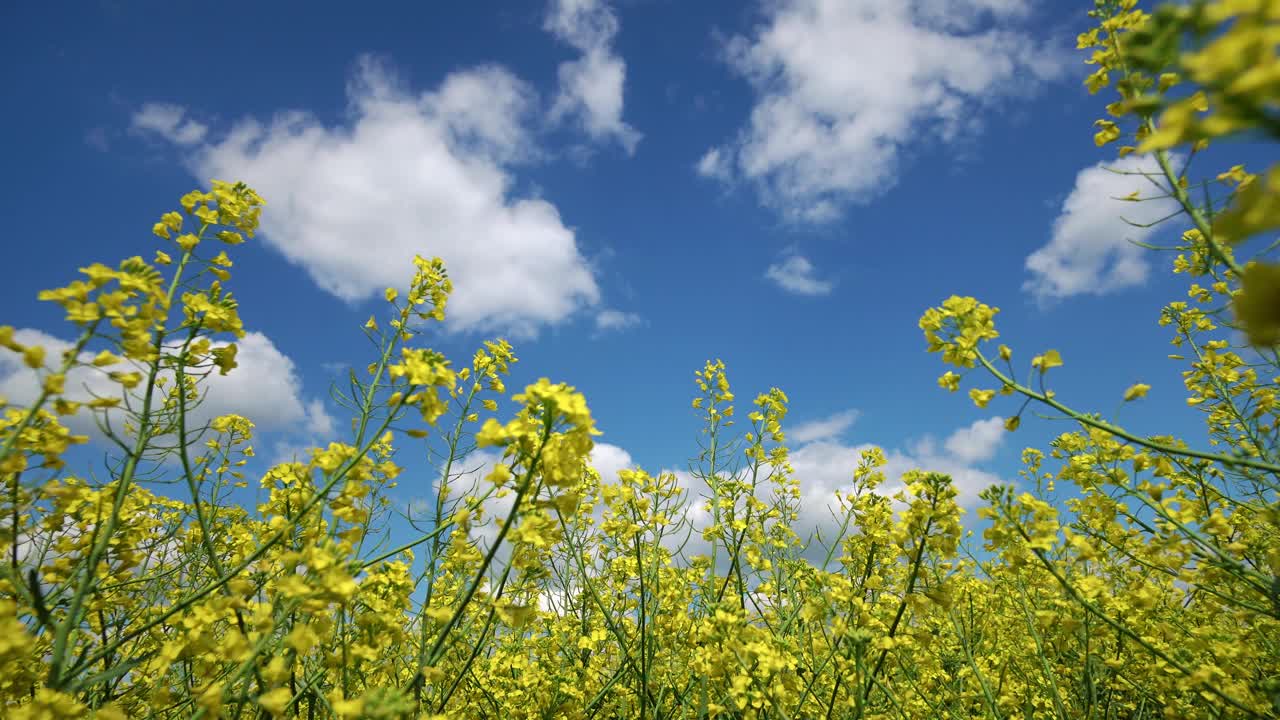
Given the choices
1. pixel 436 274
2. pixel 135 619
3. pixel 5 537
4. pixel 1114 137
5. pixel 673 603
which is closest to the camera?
pixel 5 537

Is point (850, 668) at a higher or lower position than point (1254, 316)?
lower

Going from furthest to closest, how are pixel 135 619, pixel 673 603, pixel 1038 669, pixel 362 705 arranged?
pixel 1038 669 < pixel 673 603 < pixel 135 619 < pixel 362 705

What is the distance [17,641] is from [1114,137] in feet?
14.3

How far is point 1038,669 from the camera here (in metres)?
5.57

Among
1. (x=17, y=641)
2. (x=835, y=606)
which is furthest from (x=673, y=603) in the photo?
(x=17, y=641)

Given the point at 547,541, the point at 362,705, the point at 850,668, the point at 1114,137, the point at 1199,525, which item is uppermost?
the point at 1114,137

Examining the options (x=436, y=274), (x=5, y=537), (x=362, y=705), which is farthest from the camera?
(x=436, y=274)

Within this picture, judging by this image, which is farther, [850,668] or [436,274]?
[436,274]

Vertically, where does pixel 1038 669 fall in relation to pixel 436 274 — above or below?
below

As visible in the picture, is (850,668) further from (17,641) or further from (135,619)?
(135,619)

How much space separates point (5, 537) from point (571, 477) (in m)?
1.94

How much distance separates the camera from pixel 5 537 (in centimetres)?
196

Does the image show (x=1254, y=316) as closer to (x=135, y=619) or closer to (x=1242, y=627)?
(x=135, y=619)

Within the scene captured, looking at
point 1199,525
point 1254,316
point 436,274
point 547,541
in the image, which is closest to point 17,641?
point 547,541
